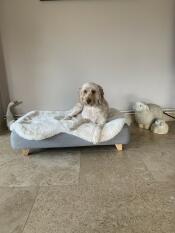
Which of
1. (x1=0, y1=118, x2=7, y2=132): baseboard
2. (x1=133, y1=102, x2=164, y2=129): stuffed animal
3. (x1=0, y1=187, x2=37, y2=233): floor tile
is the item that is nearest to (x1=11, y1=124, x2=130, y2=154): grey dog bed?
(x1=0, y1=187, x2=37, y2=233): floor tile

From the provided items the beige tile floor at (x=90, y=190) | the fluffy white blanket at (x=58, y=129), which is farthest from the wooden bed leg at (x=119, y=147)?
the fluffy white blanket at (x=58, y=129)

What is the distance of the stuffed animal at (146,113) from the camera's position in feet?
9.93

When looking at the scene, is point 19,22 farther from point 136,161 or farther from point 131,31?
point 136,161

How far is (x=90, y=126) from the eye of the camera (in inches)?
95.3

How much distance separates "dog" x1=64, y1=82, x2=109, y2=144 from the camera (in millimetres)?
2432

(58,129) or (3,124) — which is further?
(3,124)

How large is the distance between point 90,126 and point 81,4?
5.07 feet

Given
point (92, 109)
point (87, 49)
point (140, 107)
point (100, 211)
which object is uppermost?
point (87, 49)

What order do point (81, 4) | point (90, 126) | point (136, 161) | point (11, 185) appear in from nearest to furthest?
point (11, 185)
point (136, 161)
point (90, 126)
point (81, 4)

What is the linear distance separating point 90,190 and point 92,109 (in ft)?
2.98

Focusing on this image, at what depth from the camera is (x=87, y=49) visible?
3146 mm

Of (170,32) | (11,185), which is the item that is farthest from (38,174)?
(170,32)

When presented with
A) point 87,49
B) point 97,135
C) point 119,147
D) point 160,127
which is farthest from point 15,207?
point 87,49

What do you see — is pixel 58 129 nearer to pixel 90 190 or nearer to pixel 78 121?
pixel 78 121
